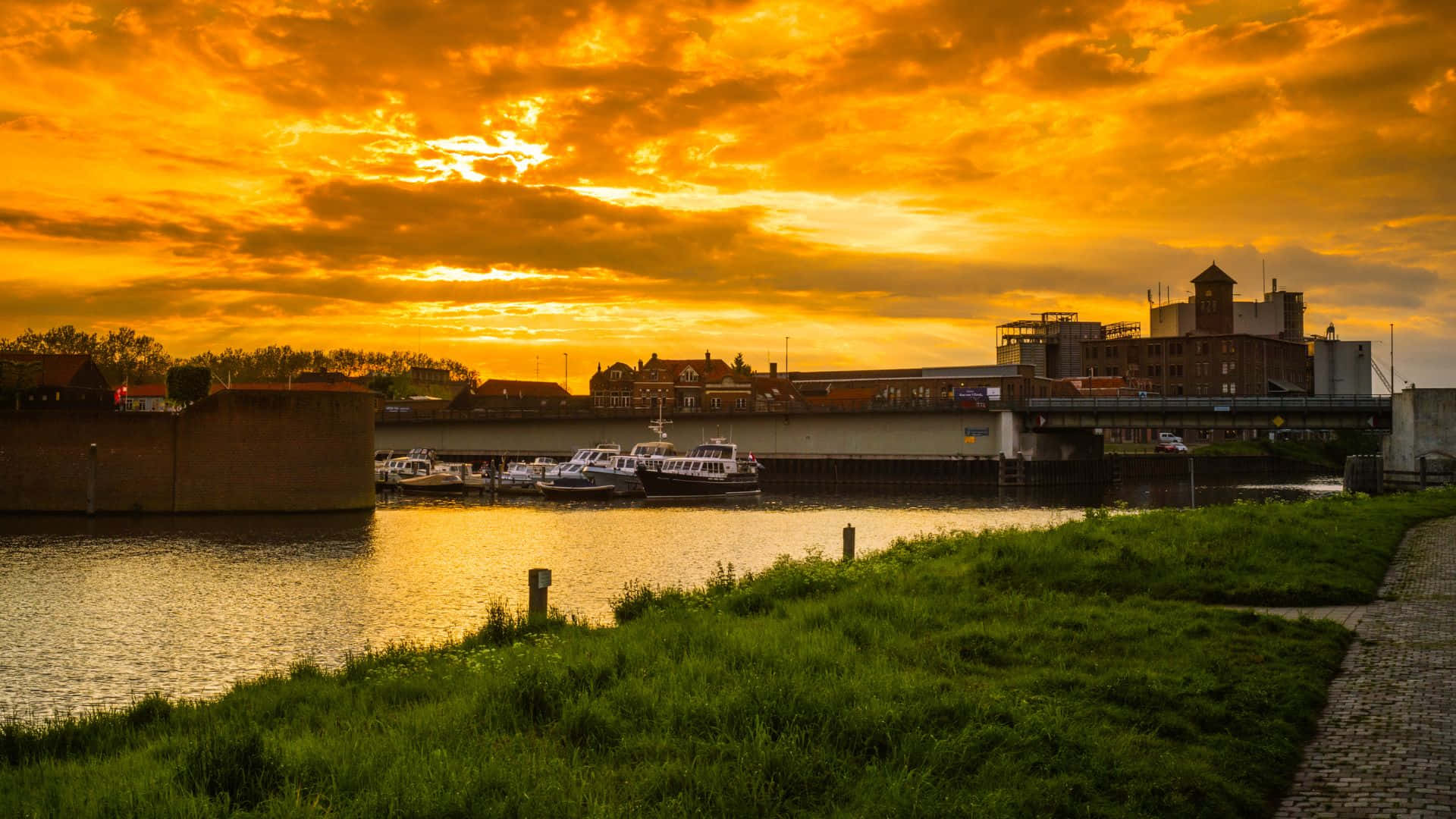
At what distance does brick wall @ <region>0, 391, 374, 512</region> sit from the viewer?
6431cm

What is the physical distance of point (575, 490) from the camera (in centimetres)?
8831

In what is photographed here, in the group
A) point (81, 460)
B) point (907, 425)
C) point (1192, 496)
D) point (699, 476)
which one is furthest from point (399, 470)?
point (1192, 496)

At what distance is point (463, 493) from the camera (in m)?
95.6

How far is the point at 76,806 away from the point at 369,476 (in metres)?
62.5

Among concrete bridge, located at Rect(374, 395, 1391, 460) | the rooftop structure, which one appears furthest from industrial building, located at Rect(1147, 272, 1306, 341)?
concrete bridge, located at Rect(374, 395, 1391, 460)

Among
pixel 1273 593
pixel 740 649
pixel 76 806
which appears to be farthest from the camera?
pixel 1273 593

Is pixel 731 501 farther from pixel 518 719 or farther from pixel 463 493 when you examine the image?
pixel 518 719

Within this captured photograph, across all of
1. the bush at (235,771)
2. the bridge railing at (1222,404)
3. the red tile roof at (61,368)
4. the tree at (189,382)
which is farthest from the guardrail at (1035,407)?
the bush at (235,771)

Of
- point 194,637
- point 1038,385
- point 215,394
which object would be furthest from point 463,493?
point 1038,385

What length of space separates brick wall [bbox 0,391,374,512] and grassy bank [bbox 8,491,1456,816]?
A: 50.4 metres

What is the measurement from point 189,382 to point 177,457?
22681 mm

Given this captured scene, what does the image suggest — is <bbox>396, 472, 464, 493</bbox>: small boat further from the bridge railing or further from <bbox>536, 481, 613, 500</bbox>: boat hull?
the bridge railing

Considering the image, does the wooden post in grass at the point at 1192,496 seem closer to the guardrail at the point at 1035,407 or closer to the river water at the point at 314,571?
the river water at the point at 314,571

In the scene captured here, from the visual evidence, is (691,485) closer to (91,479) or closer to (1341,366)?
(91,479)
